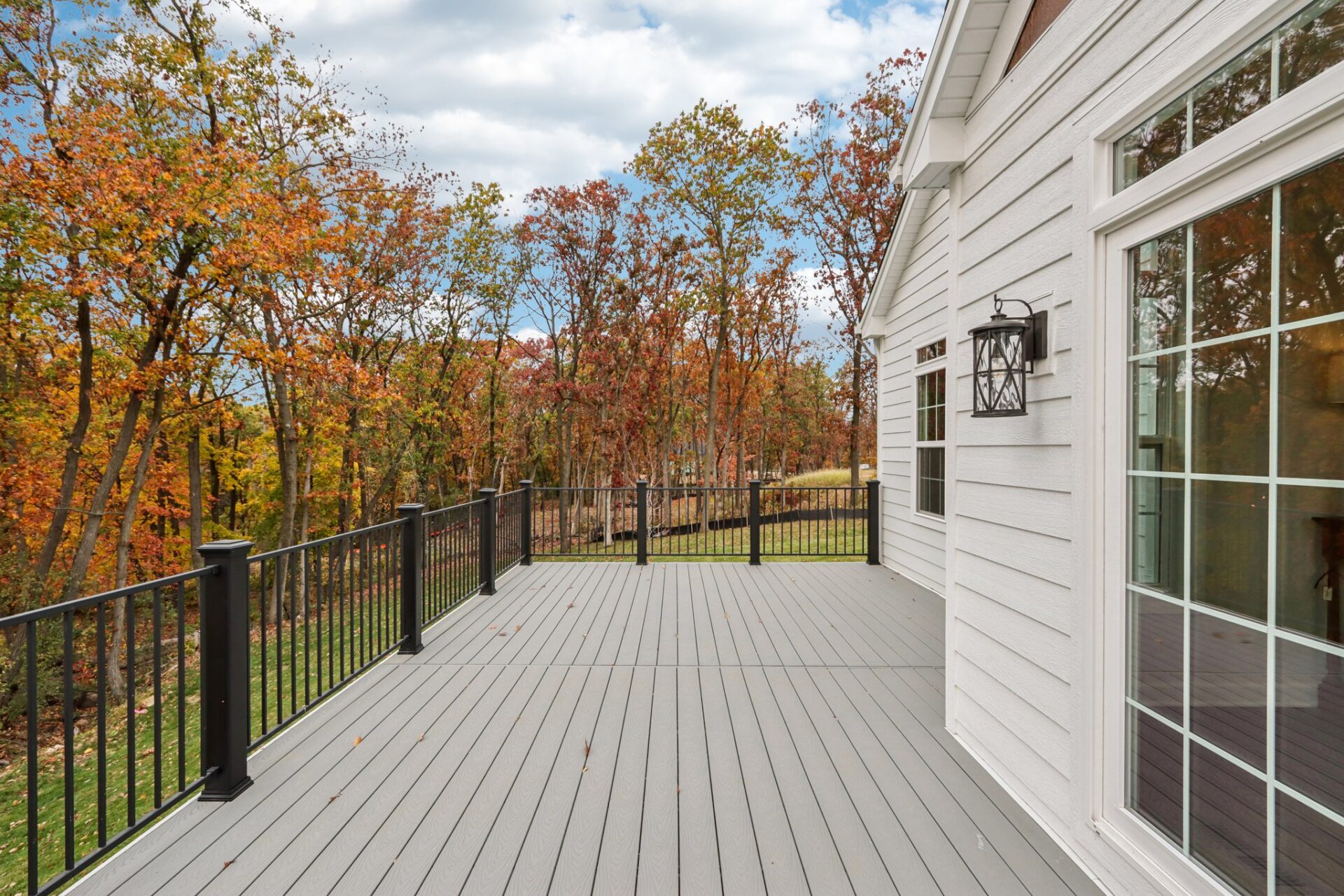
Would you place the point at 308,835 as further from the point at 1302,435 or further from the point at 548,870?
the point at 1302,435

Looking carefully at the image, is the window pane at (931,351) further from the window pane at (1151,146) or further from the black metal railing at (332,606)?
the black metal railing at (332,606)

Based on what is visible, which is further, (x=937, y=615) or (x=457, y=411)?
(x=457, y=411)

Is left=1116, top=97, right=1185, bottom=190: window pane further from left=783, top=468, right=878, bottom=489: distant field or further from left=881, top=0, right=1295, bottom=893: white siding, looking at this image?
left=783, top=468, right=878, bottom=489: distant field

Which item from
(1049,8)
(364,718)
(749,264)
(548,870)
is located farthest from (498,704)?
(749,264)

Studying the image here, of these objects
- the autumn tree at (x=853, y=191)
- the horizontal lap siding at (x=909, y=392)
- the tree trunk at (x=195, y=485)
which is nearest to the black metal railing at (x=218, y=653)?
the horizontal lap siding at (x=909, y=392)

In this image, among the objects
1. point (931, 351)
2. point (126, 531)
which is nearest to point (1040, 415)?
point (931, 351)

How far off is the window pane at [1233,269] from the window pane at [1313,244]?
0.14 feet

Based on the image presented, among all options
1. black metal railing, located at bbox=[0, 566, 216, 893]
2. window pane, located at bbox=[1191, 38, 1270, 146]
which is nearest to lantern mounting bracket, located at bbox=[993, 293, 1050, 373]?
window pane, located at bbox=[1191, 38, 1270, 146]

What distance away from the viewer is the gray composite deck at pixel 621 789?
185 cm

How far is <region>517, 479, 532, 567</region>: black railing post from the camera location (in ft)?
22.2

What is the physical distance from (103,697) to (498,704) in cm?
163

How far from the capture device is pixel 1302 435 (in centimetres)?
123

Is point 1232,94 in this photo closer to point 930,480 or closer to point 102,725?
point 102,725

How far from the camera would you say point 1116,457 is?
180 centimetres
